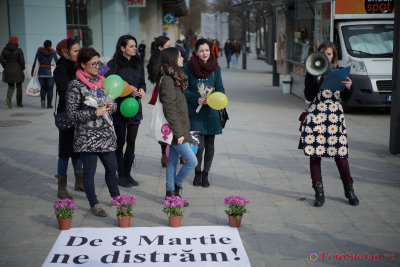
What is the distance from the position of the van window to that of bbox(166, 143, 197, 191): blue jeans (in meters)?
8.55

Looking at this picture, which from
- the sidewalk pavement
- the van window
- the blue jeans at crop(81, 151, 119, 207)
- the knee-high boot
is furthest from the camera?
the van window

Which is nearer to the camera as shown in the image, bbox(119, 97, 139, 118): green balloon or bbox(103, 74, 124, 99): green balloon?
bbox(103, 74, 124, 99): green balloon

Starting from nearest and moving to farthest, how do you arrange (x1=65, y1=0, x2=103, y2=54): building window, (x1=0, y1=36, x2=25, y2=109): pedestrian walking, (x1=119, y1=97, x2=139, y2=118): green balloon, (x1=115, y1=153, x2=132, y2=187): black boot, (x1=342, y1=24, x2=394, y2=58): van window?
(x1=119, y1=97, x2=139, y2=118): green balloon, (x1=115, y1=153, x2=132, y2=187): black boot, (x1=342, y1=24, x2=394, y2=58): van window, (x1=0, y1=36, x2=25, y2=109): pedestrian walking, (x1=65, y1=0, x2=103, y2=54): building window

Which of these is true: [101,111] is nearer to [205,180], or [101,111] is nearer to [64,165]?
[64,165]

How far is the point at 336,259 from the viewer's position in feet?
15.5

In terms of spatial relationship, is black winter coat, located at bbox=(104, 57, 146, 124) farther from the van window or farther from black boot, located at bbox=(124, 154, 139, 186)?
the van window

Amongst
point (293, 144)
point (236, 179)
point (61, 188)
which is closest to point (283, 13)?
point (293, 144)

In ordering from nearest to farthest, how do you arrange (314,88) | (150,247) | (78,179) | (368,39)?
(150,247) → (314,88) → (78,179) → (368,39)

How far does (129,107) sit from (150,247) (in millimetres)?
1880

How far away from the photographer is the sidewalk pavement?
5.04m

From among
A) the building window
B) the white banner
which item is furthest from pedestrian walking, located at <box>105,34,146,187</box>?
the building window

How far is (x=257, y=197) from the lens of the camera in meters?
6.62

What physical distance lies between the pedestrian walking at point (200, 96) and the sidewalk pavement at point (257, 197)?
0.57m

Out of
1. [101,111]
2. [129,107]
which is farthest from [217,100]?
[101,111]
